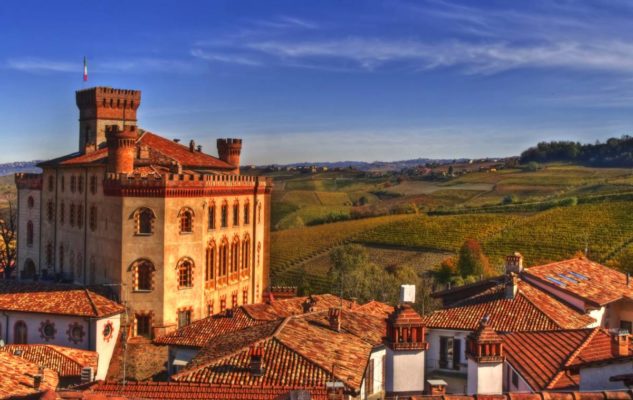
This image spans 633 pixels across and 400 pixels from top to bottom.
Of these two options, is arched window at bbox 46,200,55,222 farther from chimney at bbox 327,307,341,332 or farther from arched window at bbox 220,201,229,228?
chimney at bbox 327,307,341,332

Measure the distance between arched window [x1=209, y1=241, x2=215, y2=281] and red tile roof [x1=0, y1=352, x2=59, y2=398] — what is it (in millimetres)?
12967

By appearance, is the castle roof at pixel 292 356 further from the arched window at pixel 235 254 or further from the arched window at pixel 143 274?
the arched window at pixel 235 254

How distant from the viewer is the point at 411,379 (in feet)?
63.9

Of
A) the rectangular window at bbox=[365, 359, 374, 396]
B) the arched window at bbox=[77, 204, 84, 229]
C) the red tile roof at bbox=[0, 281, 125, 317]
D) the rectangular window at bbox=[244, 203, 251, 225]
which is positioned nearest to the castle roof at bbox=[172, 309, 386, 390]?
the rectangular window at bbox=[365, 359, 374, 396]

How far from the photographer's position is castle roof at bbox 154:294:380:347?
29391 mm

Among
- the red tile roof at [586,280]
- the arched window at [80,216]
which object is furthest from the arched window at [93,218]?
the red tile roof at [586,280]

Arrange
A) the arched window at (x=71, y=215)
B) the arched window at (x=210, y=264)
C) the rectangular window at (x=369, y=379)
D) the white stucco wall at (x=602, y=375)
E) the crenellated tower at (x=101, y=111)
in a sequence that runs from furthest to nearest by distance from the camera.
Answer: the crenellated tower at (x=101, y=111)
the arched window at (x=71, y=215)
the arched window at (x=210, y=264)
the rectangular window at (x=369, y=379)
the white stucco wall at (x=602, y=375)

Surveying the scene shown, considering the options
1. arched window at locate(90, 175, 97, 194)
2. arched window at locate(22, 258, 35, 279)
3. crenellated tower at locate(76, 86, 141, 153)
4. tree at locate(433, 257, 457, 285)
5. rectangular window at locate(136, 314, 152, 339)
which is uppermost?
crenellated tower at locate(76, 86, 141, 153)

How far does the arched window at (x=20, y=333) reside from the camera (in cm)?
3388

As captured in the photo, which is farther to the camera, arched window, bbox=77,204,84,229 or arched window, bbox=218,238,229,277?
arched window, bbox=77,204,84,229

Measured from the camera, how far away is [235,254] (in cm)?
4088

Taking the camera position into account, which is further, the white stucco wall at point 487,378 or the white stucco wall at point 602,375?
the white stucco wall at point 487,378

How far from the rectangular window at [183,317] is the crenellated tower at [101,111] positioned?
51.2 ft

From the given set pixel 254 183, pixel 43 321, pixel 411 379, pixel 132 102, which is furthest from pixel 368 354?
pixel 132 102
